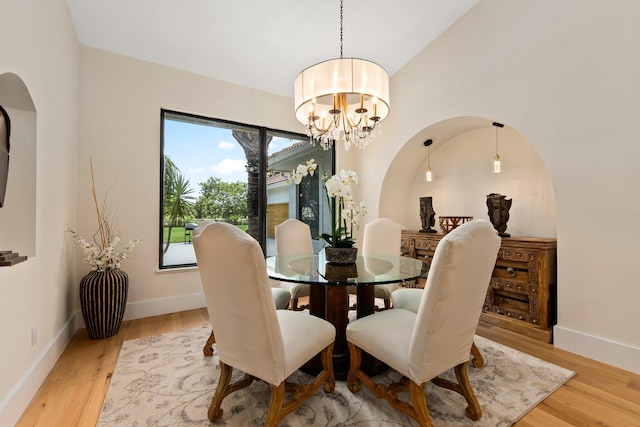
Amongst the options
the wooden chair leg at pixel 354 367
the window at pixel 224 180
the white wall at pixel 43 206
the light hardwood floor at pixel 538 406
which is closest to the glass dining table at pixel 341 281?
the wooden chair leg at pixel 354 367

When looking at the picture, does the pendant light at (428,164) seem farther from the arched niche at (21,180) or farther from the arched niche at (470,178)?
the arched niche at (21,180)

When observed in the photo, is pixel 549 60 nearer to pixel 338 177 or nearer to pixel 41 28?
pixel 338 177

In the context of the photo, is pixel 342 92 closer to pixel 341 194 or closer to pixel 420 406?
pixel 341 194

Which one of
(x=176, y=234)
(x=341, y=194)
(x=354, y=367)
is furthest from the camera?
(x=176, y=234)

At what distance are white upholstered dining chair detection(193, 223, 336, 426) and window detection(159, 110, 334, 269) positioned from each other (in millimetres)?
2238

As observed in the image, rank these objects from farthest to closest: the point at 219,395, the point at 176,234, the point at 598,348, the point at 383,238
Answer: the point at 176,234 → the point at 383,238 → the point at 598,348 → the point at 219,395

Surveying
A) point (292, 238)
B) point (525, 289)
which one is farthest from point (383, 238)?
point (525, 289)

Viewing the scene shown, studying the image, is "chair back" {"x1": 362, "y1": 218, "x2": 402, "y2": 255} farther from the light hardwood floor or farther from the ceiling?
the ceiling

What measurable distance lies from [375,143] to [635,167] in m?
2.79

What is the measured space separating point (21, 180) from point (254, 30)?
95.7 inches

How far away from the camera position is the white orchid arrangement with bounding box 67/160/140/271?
257 centimetres

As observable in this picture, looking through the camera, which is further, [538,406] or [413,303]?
[413,303]

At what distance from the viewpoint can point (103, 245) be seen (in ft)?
9.41

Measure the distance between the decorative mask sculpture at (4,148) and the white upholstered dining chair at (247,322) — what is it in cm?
116
